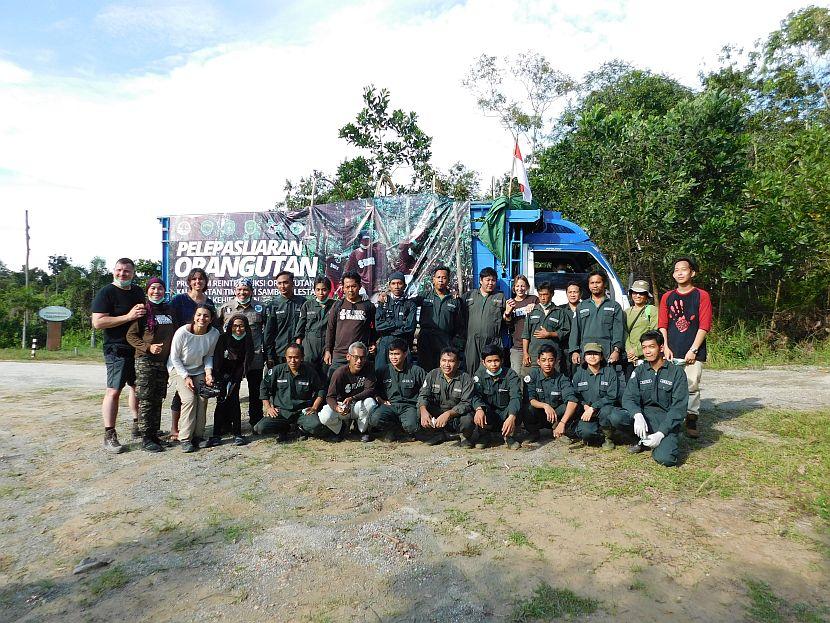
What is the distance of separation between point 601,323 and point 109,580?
4.39 metres

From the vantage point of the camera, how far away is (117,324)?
4.85 metres

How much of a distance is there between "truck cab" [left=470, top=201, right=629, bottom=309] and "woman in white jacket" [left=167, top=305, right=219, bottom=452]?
376 centimetres

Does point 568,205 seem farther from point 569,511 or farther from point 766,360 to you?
point 569,511

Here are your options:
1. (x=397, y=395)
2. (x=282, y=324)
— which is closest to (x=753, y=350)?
(x=397, y=395)

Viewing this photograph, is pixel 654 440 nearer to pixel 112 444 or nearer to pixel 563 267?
pixel 563 267

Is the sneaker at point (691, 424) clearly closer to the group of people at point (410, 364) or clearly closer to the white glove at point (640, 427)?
the group of people at point (410, 364)

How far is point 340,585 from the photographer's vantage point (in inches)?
106

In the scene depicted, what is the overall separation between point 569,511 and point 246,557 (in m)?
1.93

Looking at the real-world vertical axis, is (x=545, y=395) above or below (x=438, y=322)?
below

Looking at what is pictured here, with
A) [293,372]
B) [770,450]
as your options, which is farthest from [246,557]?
[770,450]

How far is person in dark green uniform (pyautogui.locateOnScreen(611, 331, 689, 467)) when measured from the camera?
448 centimetres

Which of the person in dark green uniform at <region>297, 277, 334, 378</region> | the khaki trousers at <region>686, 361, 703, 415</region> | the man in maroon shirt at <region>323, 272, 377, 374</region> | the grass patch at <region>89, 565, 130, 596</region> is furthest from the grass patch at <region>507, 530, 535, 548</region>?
the person in dark green uniform at <region>297, 277, 334, 378</region>

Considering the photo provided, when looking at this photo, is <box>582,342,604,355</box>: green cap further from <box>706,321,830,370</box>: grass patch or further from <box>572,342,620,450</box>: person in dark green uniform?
<box>706,321,830,370</box>: grass patch

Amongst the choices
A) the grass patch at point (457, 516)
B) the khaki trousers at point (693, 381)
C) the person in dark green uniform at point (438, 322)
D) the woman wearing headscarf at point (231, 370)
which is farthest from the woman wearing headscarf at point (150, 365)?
the khaki trousers at point (693, 381)
